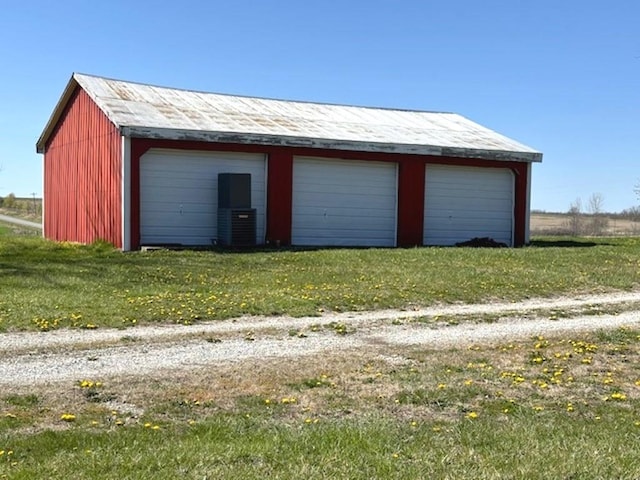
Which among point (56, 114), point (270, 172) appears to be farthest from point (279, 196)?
point (56, 114)

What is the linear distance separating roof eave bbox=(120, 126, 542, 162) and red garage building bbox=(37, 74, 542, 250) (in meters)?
0.03

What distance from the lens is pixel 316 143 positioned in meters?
21.1

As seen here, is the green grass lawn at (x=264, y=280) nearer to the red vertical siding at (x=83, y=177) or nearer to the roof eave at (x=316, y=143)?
the red vertical siding at (x=83, y=177)

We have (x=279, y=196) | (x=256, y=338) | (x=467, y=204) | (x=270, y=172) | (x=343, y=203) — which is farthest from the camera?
(x=467, y=204)

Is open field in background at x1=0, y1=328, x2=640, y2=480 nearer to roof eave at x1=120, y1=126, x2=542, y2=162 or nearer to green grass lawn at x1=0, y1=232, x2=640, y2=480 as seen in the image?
green grass lawn at x1=0, y1=232, x2=640, y2=480

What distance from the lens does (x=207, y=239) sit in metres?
20.5

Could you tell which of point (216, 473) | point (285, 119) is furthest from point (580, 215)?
point (216, 473)

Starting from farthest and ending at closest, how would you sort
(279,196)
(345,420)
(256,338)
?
(279,196) < (256,338) < (345,420)

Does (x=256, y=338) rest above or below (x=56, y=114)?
below

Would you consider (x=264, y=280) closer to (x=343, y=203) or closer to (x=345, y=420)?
(x=345, y=420)

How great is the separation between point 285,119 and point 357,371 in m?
17.3

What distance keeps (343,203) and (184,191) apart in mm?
4827

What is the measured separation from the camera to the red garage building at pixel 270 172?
19688 millimetres

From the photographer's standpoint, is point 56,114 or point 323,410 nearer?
point 323,410
